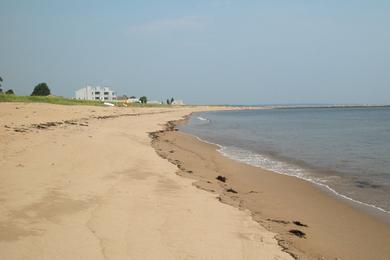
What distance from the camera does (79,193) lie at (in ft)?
24.8

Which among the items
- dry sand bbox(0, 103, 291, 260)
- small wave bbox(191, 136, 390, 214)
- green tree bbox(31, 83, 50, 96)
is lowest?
small wave bbox(191, 136, 390, 214)

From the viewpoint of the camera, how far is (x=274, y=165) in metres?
15.3

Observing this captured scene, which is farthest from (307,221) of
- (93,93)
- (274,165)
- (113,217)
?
(93,93)

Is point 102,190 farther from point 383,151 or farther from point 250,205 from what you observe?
point 383,151

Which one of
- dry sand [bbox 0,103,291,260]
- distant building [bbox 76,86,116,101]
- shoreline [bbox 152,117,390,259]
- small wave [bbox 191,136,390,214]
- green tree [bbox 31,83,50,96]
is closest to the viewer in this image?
dry sand [bbox 0,103,291,260]

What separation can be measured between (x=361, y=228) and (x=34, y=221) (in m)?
5.51

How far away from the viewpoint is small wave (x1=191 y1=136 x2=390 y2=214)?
36.2ft

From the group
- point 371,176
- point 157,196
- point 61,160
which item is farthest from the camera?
point 371,176

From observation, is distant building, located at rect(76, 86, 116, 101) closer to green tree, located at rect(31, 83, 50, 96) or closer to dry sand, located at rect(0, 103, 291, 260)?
green tree, located at rect(31, 83, 50, 96)

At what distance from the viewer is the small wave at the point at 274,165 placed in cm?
1104

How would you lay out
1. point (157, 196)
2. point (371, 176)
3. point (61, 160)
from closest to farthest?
point (157, 196) < point (61, 160) < point (371, 176)

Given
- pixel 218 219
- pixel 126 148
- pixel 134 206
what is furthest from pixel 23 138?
pixel 218 219

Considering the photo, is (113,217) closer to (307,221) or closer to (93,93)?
(307,221)

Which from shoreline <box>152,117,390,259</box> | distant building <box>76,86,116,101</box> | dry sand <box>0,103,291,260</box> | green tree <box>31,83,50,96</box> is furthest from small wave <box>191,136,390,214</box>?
distant building <box>76,86,116,101</box>
